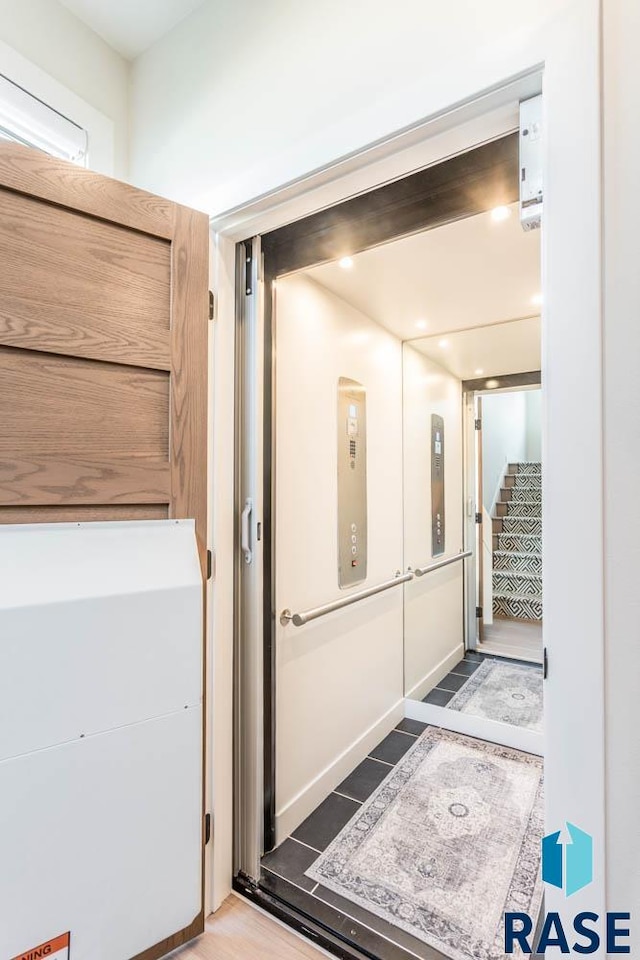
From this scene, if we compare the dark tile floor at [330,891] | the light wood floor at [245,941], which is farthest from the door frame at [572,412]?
the light wood floor at [245,941]

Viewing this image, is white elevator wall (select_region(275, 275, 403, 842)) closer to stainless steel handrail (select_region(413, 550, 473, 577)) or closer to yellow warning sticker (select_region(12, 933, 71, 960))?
stainless steel handrail (select_region(413, 550, 473, 577))

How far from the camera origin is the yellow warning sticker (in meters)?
1.04

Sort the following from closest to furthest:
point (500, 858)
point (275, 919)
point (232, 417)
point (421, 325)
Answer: point (275, 919) → point (232, 417) → point (500, 858) → point (421, 325)

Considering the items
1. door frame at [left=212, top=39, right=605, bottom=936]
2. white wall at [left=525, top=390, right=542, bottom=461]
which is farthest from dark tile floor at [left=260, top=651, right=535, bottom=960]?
white wall at [left=525, top=390, right=542, bottom=461]

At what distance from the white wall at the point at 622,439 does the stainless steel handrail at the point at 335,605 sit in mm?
1105

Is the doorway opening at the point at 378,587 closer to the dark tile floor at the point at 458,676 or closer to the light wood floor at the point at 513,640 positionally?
the dark tile floor at the point at 458,676

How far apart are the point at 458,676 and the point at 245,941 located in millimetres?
2130

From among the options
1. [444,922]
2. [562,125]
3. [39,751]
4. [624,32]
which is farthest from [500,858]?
[624,32]

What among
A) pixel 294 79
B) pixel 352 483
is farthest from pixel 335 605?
pixel 294 79

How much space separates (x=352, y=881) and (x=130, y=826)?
86cm

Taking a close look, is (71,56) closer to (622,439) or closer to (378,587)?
(622,439)

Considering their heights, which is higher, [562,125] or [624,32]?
[624,32]

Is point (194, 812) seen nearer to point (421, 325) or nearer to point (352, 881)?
point (352, 881)

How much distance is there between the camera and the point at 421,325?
261 centimetres
